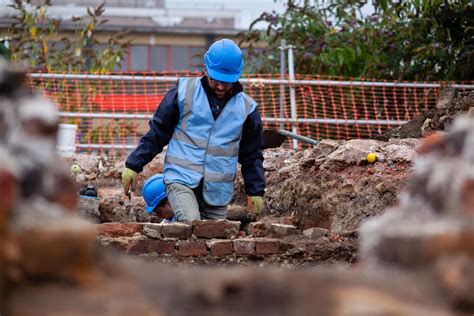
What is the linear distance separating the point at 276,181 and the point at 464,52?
5.07 metres

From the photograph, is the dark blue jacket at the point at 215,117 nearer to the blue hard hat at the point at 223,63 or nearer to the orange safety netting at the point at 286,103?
the blue hard hat at the point at 223,63

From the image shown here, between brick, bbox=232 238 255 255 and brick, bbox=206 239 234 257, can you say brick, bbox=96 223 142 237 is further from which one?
brick, bbox=232 238 255 255

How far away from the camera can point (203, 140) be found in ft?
24.4

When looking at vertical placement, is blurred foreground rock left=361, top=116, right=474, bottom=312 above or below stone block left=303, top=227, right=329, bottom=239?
above

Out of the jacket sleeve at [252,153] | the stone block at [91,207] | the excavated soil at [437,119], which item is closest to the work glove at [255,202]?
the jacket sleeve at [252,153]

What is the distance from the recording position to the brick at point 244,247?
6.69 meters

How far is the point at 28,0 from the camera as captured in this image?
14.4 m

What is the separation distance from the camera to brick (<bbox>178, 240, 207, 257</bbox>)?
670 centimetres

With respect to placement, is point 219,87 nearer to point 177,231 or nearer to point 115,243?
point 177,231

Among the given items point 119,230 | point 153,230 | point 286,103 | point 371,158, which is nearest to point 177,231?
point 153,230

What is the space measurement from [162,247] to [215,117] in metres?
1.20

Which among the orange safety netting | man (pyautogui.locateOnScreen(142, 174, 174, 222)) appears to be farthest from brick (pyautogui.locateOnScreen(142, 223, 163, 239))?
the orange safety netting

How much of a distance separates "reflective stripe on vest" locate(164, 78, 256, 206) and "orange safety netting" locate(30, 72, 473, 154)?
474 centimetres

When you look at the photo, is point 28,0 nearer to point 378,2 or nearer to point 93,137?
point 93,137
